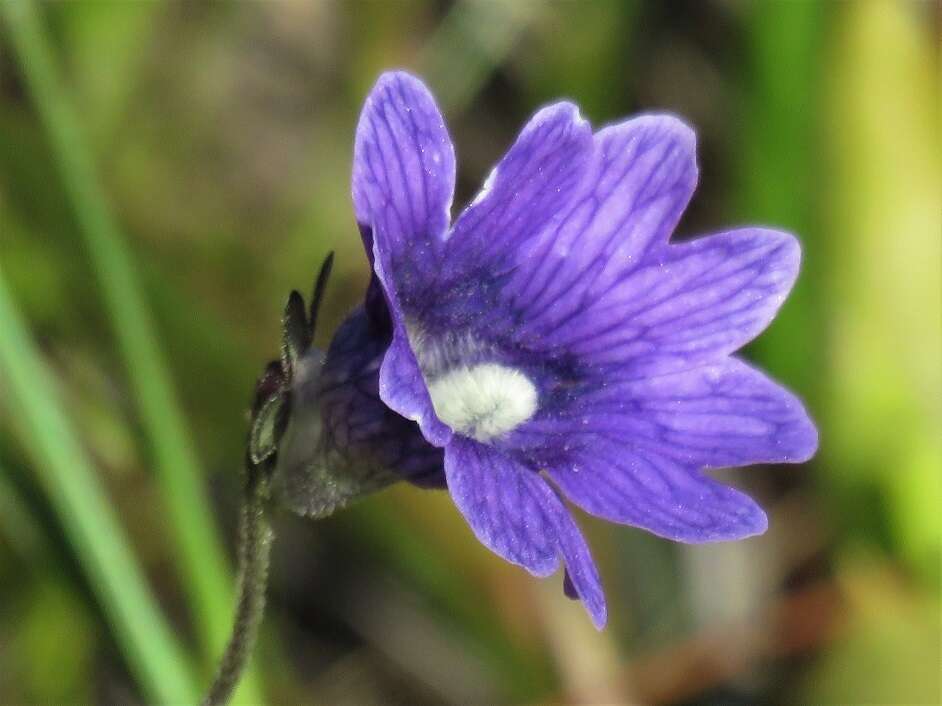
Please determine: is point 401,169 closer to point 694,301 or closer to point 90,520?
point 694,301

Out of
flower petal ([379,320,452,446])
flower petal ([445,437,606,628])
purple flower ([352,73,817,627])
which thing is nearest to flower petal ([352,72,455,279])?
purple flower ([352,73,817,627])

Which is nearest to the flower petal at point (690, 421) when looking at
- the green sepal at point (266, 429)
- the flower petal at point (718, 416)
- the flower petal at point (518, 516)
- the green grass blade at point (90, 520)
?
the flower petal at point (718, 416)

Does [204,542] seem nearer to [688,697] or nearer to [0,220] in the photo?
[0,220]

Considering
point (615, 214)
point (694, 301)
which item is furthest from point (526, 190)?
point (694, 301)

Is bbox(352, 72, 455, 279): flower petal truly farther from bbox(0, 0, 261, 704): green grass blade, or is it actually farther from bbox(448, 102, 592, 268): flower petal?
bbox(0, 0, 261, 704): green grass blade

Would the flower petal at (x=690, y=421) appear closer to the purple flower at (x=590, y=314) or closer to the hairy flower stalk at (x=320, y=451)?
the purple flower at (x=590, y=314)

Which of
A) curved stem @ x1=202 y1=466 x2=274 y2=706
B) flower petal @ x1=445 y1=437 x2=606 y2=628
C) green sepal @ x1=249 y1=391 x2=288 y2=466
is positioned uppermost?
flower petal @ x1=445 y1=437 x2=606 y2=628

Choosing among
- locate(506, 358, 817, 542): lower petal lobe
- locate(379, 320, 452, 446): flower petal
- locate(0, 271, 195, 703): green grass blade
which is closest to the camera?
locate(379, 320, 452, 446): flower petal
